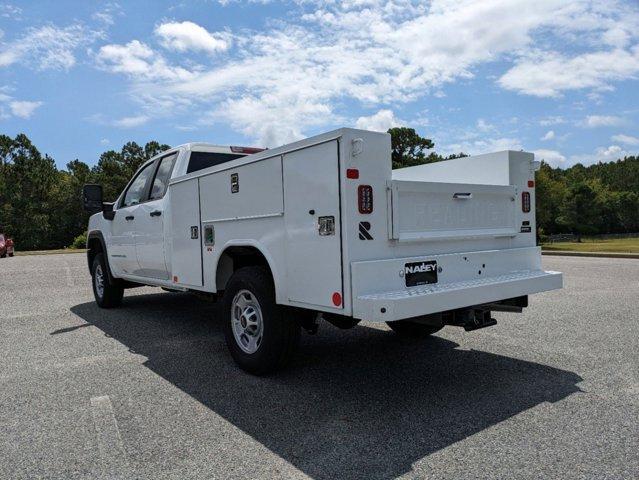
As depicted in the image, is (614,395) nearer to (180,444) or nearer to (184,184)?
(180,444)

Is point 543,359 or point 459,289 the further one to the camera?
point 543,359

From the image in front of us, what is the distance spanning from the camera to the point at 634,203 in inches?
3177

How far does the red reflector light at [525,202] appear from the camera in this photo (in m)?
5.08

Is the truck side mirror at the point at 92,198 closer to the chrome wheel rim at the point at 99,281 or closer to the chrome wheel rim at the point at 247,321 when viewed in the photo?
the chrome wheel rim at the point at 99,281

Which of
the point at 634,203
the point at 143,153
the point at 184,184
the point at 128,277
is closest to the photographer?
the point at 184,184

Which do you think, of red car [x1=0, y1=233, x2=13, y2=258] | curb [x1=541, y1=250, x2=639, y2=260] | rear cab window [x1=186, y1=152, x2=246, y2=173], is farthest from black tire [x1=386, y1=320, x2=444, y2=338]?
red car [x1=0, y1=233, x2=13, y2=258]

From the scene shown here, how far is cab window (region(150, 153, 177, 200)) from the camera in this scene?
21.3ft

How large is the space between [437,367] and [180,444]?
254 cm

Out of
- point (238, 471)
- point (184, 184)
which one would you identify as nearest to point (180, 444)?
point (238, 471)

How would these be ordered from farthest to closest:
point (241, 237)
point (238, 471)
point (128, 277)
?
point (128, 277) < point (241, 237) < point (238, 471)

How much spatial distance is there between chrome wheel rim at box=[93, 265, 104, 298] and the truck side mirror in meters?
1.19

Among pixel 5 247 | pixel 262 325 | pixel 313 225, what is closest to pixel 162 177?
pixel 262 325

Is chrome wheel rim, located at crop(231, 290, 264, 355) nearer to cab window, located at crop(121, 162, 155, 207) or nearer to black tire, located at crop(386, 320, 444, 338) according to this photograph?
black tire, located at crop(386, 320, 444, 338)

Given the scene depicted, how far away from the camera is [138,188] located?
7.25 metres
